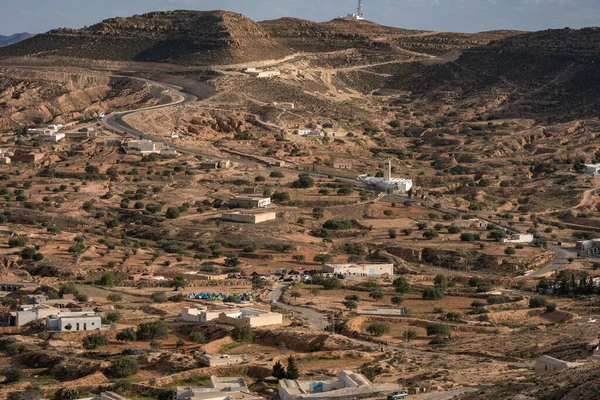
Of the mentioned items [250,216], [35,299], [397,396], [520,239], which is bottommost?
[35,299]

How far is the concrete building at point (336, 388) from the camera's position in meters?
32.3

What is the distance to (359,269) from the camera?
56.6m

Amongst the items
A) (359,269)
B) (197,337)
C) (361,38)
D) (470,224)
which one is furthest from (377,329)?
(361,38)

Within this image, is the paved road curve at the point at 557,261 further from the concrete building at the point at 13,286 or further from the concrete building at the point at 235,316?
the concrete building at the point at 13,286

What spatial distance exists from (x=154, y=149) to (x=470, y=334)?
4366 cm

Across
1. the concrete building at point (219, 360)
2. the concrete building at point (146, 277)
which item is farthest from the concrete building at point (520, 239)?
the concrete building at point (219, 360)

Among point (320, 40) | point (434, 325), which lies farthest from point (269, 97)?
point (434, 325)

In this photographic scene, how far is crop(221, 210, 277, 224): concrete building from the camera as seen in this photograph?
6762 cm

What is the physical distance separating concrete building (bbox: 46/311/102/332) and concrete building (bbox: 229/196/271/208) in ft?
96.6

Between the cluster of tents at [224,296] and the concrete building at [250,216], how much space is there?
17646mm

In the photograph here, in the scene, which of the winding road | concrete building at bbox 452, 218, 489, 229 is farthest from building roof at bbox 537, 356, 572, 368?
the winding road

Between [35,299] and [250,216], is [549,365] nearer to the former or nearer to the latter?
[35,299]

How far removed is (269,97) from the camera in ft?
342

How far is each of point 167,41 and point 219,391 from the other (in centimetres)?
9178
